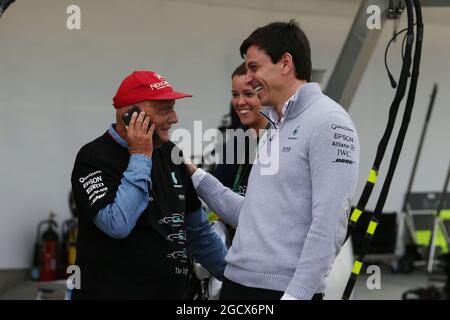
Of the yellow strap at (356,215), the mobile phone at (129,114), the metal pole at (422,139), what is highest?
the mobile phone at (129,114)

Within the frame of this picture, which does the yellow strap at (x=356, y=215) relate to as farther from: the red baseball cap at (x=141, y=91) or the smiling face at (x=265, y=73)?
the red baseball cap at (x=141, y=91)

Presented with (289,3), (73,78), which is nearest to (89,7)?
(73,78)

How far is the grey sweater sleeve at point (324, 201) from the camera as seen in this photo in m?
2.21

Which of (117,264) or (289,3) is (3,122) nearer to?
(289,3)

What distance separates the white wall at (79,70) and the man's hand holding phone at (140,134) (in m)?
5.76

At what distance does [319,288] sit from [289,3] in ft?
25.7

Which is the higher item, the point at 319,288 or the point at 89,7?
the point at 89,7

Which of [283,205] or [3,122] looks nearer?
[283,205]

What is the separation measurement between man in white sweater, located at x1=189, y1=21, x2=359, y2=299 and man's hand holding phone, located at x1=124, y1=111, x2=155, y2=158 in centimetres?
42

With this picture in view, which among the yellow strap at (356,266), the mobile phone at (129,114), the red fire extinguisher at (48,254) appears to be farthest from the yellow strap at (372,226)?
the red fire extinguisher at (48,254)

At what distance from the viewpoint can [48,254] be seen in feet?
27.2

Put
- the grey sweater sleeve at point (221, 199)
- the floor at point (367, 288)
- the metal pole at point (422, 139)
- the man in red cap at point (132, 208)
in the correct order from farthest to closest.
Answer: the metal pole at point (422, 139)
the floor at point (367, 288)
the grey sweater sleeve at point (221, 199)
the man in red cap at point (132, 208)

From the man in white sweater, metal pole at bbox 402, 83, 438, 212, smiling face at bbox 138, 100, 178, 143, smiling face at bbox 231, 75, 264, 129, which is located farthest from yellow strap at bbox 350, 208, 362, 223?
metal pole at bbox 402, 83, 438, 212
